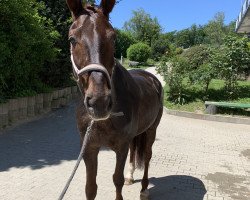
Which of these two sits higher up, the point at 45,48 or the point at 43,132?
the point at 45,48

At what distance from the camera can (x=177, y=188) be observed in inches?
194

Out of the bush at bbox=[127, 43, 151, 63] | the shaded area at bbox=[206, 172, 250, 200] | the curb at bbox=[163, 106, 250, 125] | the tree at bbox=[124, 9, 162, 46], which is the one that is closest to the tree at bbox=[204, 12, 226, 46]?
the tree at bbox=[124, 9, 162, 46]

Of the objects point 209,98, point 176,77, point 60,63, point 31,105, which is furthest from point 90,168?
point 209,98

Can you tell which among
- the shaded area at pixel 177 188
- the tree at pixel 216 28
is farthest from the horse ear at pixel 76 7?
the tree at pixel 216 28

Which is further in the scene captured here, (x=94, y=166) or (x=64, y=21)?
(x=64, y=21)

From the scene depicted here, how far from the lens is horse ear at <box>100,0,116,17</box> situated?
8.59 ft

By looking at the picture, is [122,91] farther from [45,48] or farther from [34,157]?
[45,48]

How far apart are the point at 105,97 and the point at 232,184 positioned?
385 centimetres

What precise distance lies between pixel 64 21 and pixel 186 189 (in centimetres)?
797

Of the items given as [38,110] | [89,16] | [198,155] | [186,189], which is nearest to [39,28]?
[38,110]

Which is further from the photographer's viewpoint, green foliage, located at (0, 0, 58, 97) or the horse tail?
green foliage, located at (0, 0, 58, 97)

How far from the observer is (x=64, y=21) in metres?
11.2

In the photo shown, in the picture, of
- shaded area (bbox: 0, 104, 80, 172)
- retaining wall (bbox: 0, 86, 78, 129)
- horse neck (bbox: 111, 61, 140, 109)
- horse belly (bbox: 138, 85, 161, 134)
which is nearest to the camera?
horse neck (bbox: 111, 61, 140, 109)

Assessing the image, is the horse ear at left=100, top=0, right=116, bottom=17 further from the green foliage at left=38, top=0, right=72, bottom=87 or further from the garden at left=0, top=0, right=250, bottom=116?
the green foliage at left=38, top=0, right=72, bottom=87
